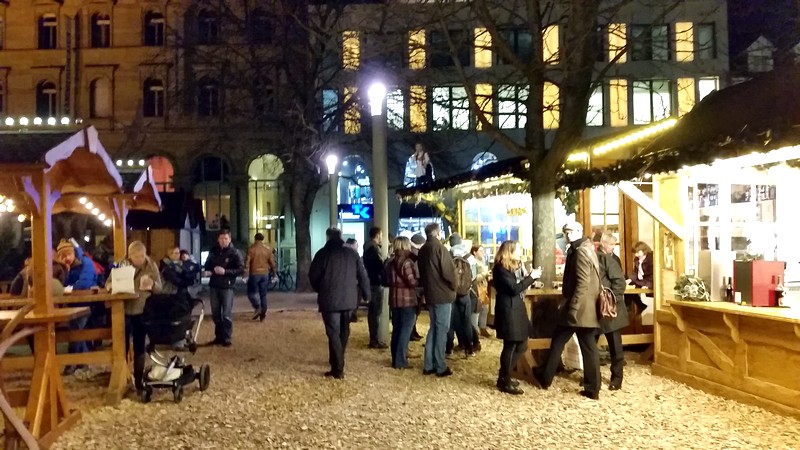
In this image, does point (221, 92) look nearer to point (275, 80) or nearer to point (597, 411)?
point (275, 80)

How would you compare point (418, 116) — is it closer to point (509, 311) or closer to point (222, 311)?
point (222, 311)

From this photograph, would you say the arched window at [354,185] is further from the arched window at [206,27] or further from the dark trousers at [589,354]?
the dark trousers at [589,354]

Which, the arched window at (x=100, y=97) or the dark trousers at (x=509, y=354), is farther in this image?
the arched window at (x=100, y=97)

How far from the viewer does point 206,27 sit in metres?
31.5

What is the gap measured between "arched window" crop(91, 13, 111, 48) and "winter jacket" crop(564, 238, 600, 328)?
94.1 ft

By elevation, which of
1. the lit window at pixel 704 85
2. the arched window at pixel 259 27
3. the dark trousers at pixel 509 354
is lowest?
the dark trousers at pixel 509 354

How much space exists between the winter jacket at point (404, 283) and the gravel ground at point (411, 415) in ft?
2.99

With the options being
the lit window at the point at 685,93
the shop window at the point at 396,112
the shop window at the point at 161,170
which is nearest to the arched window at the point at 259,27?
the shop window at the point at 396,112

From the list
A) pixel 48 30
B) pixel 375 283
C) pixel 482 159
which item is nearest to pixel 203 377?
pixel 375 283

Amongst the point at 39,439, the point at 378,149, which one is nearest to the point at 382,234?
the point at 378,149

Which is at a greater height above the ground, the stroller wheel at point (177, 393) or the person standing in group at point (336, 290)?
the person standing in group at point (336, 290)

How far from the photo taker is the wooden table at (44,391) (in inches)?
242

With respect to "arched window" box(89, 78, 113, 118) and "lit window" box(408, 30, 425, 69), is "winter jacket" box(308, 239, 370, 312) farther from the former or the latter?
"arched window" box(89, 78, 113, 118)

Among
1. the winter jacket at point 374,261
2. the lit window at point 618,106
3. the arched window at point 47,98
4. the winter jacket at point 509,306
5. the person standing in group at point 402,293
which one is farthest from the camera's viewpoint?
the arched window at point 47,98
